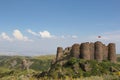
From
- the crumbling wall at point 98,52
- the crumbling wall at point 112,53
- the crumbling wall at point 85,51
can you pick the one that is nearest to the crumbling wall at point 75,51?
the crumbling wall at point 85,51

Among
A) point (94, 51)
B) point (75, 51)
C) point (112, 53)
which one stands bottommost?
point (112, 53)

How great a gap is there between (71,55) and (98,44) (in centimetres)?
2182

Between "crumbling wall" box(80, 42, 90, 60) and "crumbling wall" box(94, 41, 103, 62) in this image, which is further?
"crumbling wall" box(80, 42, 90, 60)

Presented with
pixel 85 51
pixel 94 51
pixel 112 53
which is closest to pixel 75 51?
pixel 85 51

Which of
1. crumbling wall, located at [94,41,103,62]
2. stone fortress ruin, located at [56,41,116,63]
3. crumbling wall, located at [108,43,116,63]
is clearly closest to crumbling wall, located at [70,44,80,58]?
stone fortress ruin, located at [56,41,116,63]

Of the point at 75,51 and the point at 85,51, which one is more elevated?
the point at 85,51

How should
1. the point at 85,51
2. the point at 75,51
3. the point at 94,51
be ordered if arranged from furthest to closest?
the point at 94,51 → the point at 75,51 → the point at 85,51

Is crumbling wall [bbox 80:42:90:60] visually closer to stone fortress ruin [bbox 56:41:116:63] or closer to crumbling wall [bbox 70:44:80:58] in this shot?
stone fortress ruin [bbox 56:41:116:63]

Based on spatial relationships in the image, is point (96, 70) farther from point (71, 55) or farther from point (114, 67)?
point (71, 55)

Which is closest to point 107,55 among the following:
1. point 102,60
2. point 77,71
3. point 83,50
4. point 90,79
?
point 102,60

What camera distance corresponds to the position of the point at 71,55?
197875mm

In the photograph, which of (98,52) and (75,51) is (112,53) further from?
(75,51)

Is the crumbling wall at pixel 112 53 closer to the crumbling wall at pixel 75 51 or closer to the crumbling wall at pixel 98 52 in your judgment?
the crumbling wall at pixel 98 52

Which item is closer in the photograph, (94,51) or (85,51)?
(85,51)
